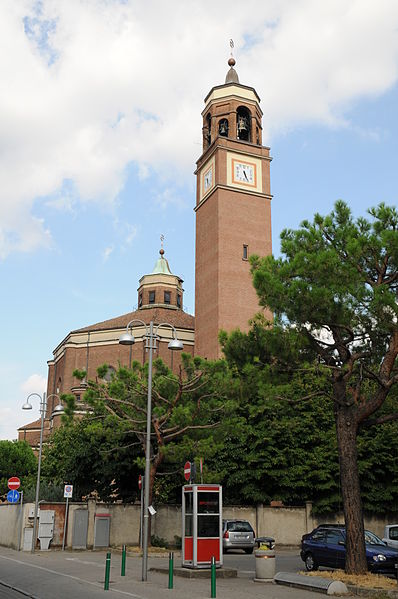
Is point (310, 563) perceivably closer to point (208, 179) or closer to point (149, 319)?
point (208, 179)

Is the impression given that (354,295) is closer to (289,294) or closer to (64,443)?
(289,294)

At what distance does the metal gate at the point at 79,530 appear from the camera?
26.8 metres

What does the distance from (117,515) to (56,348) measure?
4044 cm

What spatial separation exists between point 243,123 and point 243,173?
465 cm

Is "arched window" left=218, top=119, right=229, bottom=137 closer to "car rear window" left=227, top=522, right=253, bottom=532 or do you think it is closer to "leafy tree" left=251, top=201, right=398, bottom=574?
"car rear window" left=227, top=522, right=253, bottom=532

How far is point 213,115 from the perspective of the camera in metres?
51.8

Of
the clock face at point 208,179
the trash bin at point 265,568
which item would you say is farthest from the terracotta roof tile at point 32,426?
the trash bin at point 265,568

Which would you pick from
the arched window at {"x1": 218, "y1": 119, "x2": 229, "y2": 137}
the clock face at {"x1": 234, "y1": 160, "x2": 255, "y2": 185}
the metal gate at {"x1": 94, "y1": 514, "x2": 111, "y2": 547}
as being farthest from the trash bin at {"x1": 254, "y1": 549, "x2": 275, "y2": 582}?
the arched window at {"x1": 218, "y1": 119, "x2": 229, "y2": 137}

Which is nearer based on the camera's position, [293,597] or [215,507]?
[293,597]

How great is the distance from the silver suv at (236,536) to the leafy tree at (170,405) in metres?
3.45

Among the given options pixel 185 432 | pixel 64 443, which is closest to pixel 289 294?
pixel 185 432

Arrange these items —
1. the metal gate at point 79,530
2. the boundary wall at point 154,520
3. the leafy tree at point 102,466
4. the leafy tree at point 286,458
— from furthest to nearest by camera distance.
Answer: the leafy tree at point 286,458 < the leafy tree at point 102,466 < the boundary wall at point 154,520 < the metal gate at point 79,530

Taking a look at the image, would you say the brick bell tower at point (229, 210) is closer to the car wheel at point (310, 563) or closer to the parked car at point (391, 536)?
the parked car at point (391, 536)

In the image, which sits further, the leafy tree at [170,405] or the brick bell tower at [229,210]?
the brick bell tower at [229,210]
